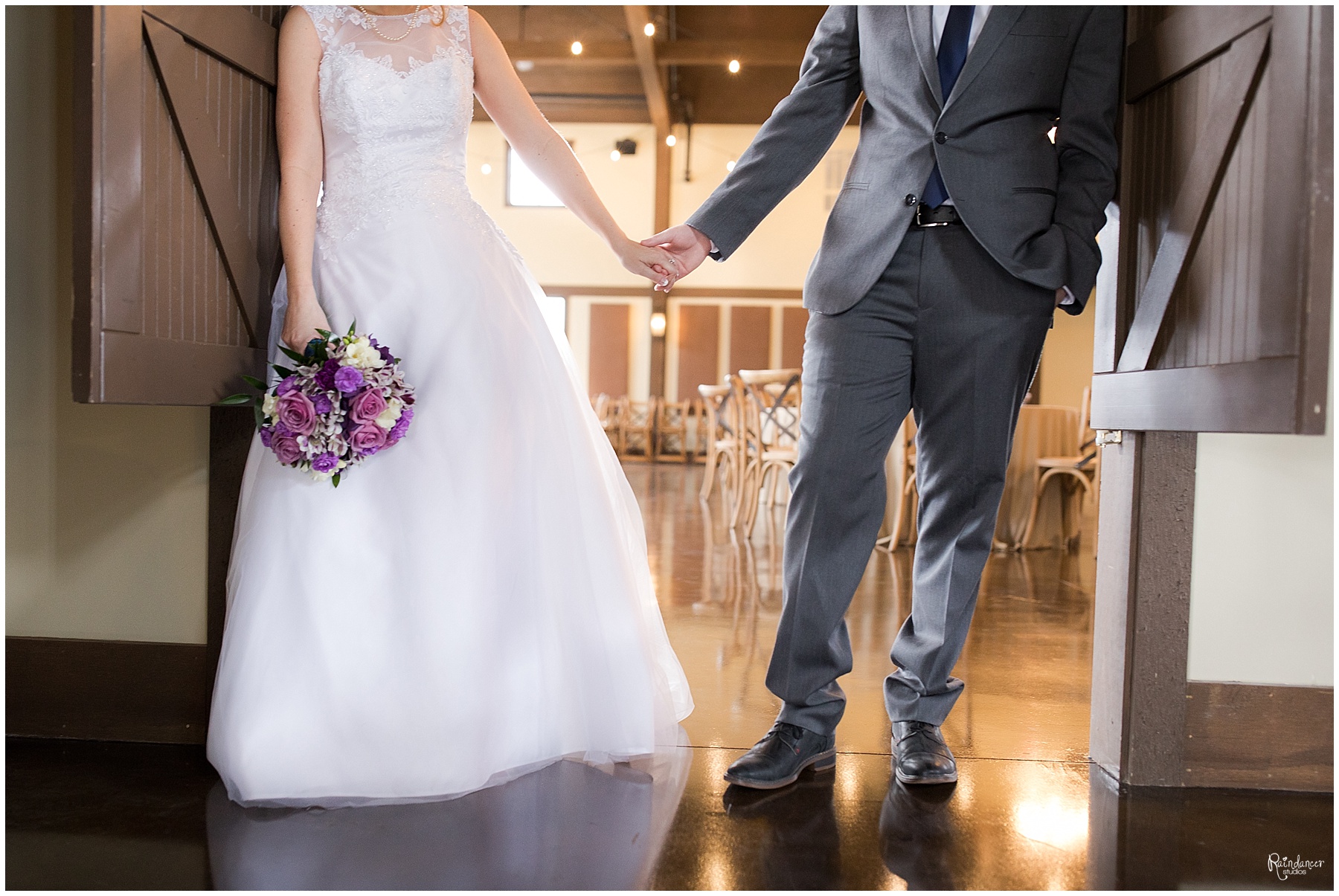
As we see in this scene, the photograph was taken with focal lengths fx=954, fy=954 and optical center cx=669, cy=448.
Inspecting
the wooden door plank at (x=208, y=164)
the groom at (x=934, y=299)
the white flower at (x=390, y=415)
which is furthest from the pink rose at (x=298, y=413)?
the groom at (x=934, y=299)

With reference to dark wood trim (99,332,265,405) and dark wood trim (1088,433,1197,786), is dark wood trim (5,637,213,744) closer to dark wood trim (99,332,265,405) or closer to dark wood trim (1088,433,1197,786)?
dark wood trim (99,332,265,405)

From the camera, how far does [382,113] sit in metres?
1.76

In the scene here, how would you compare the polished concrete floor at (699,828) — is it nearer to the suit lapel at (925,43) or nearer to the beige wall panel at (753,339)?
the suit lapel at (925,43)

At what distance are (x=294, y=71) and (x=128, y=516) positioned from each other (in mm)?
938

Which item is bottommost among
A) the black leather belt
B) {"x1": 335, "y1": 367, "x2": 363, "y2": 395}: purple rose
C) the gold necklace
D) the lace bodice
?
{"x1": 335, "y1": 367, "x2": 363, "y2": 395}: purple rose

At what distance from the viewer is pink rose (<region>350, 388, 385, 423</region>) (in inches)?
61.7

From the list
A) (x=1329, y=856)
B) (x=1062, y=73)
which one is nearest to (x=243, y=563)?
(x=1062, y=73)

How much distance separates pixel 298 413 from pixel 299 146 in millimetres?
526

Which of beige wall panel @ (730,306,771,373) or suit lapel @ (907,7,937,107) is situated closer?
suit lapel @ (907,7,937,107)

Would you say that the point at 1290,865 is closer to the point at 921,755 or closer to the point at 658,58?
the point at 921,755

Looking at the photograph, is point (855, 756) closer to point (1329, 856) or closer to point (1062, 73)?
point (1329, 856)

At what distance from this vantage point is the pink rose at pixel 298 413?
62.0 inches

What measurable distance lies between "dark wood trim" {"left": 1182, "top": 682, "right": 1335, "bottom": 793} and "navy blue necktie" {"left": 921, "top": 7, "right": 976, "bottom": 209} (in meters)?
1.02

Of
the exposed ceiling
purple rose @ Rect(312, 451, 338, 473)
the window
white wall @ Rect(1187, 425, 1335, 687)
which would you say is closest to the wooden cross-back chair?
white wall @ Rect(1187, 425, 1335, 687)
